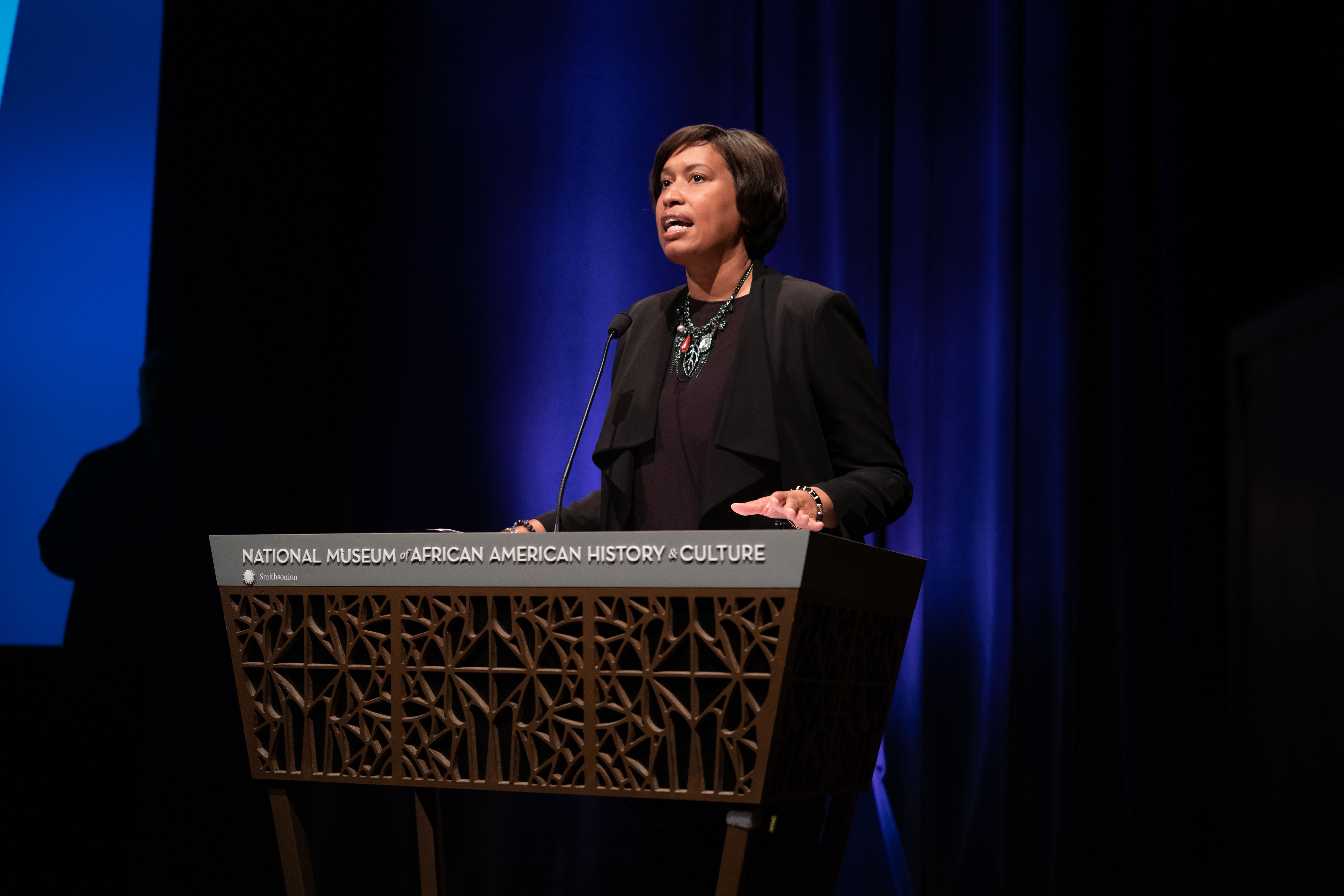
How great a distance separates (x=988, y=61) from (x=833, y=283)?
692mm

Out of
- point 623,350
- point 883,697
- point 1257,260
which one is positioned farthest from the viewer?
point 1257,260

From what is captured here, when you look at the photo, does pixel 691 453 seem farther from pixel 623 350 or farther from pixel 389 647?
pixel 389 647

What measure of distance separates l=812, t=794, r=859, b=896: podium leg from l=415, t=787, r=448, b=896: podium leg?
507 mm

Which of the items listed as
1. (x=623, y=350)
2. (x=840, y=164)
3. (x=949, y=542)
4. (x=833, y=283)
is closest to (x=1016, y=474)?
(x=949, y=542)

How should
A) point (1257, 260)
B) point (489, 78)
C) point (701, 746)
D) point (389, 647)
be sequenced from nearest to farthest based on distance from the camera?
point (701, 746), point (389, 647), point (1257, 260), point (489, 78)

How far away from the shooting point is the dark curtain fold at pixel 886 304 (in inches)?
110

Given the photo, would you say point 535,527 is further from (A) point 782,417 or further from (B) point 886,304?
(B) point 886,304

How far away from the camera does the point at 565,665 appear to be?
4.32 feet

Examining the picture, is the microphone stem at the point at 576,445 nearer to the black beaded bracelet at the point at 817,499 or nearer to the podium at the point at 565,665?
the podium at the point at 565,665

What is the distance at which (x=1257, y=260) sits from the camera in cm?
281

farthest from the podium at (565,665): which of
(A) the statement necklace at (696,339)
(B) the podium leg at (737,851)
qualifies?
(A) the statement necklace at (696,339)

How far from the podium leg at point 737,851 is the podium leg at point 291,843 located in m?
0.58

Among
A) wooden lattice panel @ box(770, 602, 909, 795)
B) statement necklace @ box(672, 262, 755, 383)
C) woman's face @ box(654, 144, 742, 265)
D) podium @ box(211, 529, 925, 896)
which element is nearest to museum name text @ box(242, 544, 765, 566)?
podium @ box(211, 529, 925, 896)

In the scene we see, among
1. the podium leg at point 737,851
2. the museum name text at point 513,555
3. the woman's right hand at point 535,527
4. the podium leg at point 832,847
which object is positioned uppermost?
the woman's right hand at point 535,527
